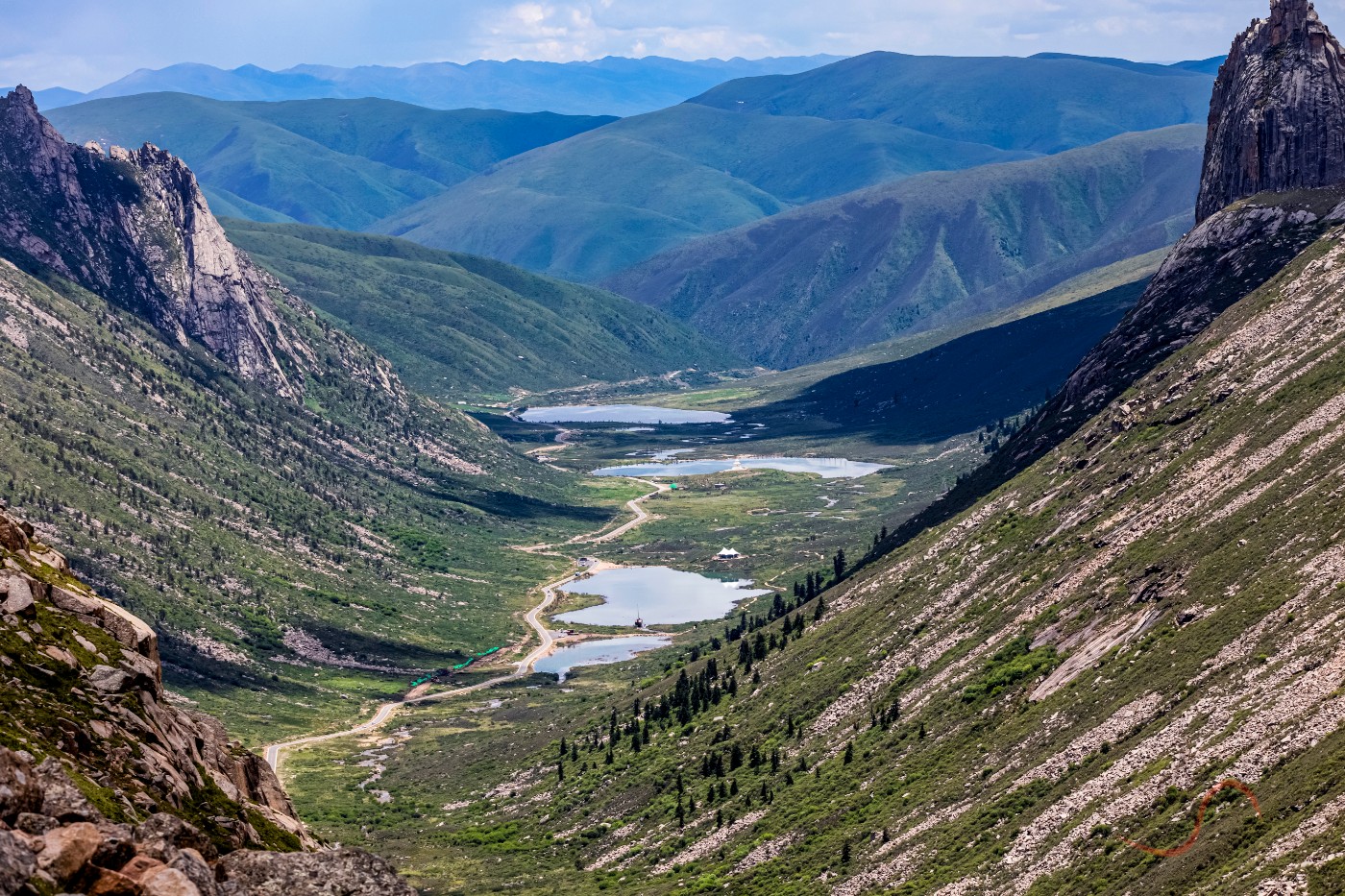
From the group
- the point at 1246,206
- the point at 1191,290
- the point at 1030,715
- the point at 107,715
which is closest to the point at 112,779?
the point at 107,715

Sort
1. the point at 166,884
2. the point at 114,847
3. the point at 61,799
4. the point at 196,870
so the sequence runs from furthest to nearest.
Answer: the point at 61,799, the point at 196,870, the point at 114,847, the point at 166,884

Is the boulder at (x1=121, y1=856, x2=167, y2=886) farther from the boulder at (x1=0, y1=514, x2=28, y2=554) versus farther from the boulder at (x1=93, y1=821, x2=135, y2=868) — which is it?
the boulder at (x1=0, y1=514, x2=28, y2=554)

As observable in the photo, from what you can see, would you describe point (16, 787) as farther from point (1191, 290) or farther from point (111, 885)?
point (1191, 290)

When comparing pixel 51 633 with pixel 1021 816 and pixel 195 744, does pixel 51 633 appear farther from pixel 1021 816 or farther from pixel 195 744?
pixel 1021 816

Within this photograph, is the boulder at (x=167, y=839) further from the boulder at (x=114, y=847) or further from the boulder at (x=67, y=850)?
the boulder at (x=67, y=850)

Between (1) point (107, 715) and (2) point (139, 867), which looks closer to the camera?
(2) point (139, 867)

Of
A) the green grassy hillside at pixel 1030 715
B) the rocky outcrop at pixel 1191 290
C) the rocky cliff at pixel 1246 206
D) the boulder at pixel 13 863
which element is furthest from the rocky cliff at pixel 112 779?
the rocky cliff at pixel 1246 206
